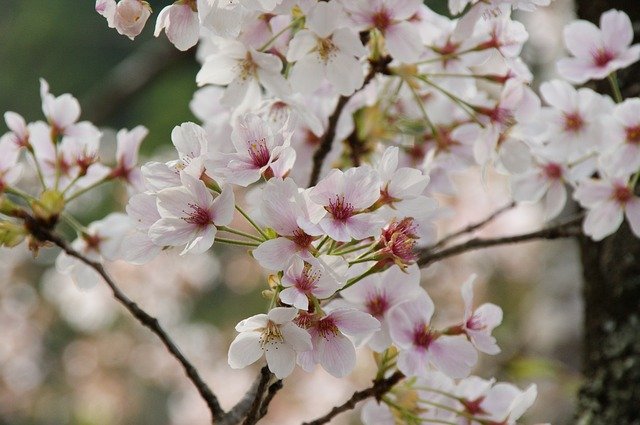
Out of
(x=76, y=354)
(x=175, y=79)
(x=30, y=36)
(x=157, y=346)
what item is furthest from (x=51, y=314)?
(x=30, y=36)

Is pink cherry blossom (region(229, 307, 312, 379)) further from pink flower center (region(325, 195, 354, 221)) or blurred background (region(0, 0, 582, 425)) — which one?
blurred background (region(0, 0, 582, 425))

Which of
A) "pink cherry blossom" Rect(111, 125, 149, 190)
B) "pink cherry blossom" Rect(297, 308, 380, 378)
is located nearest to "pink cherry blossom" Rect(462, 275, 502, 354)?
"pink cherry blossom" Rect(297, 308, 380, 378)

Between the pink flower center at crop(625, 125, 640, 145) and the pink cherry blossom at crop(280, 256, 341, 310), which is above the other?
the pink cherry blossom at crop(280, 256, 341, 310)

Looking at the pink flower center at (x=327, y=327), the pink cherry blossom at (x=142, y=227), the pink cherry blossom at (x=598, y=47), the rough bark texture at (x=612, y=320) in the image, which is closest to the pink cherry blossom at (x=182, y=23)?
the pink cherry blossom at (x=142, y=227)

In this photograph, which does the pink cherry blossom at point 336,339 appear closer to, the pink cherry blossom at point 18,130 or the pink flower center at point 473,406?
the pink flower center at point 473,406

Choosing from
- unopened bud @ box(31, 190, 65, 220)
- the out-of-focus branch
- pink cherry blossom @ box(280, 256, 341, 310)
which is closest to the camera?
→ pink cherry blossom @ box(280, 256, 341, 310)

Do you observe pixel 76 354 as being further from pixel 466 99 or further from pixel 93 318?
pixel 466 99
